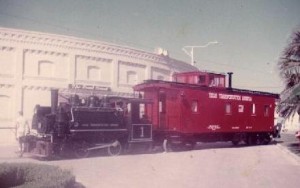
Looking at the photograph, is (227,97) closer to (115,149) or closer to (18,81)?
(115,149)

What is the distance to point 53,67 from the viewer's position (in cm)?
2639

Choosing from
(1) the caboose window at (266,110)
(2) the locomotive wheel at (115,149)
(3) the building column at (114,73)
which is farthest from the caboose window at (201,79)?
(3) the building column at (114,73)

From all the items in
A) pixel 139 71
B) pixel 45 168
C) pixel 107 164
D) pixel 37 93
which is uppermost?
pixel 139 71

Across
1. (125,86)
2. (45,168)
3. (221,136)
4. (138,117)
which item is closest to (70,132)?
(138,117)

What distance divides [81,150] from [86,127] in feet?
3.44

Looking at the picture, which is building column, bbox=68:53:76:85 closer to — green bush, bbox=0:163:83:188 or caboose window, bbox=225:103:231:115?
caboose window, bbox=225:103:231:115

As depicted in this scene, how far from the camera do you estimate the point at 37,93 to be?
25484 millimetres

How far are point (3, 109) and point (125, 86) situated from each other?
9880mm

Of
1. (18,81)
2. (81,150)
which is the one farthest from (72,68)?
(81,150)

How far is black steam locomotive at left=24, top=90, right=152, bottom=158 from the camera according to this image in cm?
1527

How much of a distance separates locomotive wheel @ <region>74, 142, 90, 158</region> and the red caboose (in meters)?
4.49

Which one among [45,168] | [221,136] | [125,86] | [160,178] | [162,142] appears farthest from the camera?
[125,86]

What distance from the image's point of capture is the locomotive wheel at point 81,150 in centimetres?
1586

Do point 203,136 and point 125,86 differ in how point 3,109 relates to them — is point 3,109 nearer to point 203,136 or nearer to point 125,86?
point 125,86
